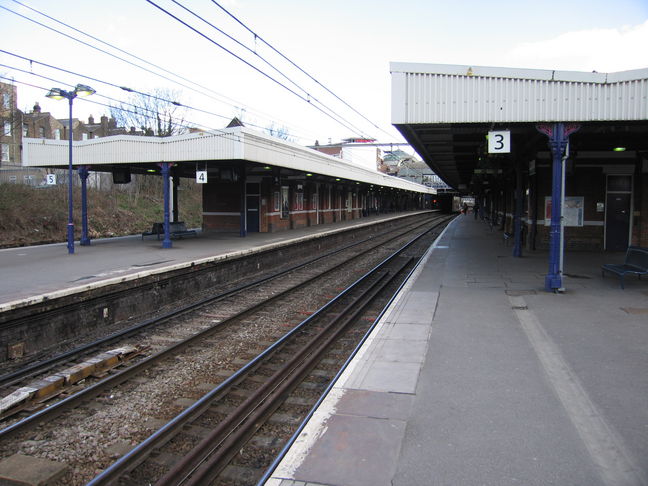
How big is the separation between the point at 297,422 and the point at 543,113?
25.8 feet

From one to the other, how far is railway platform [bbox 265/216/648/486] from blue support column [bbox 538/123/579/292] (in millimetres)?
1111

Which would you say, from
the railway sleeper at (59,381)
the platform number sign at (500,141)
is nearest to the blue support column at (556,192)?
the platform number sign at (500,141)

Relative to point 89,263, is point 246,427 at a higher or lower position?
lower

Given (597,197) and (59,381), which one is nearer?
(59,381)

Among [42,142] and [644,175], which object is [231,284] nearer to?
[42,142]

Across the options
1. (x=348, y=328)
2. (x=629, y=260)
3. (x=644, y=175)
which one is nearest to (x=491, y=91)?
(x=629, y=260)

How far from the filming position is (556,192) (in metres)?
9.68

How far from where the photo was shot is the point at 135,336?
8.49 meters

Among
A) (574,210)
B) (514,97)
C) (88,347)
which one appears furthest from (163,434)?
(574,210)

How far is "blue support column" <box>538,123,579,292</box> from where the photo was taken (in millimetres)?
9633

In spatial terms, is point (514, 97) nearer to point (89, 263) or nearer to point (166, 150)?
point (89, 263)

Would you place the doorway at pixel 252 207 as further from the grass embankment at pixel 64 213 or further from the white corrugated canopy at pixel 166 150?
the grass embankment at pixel 64 213

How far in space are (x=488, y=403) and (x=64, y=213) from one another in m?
23.0

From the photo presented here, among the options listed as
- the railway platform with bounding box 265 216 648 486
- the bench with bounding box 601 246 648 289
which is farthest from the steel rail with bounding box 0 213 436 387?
the bench with bounding box 601 246 648 289
